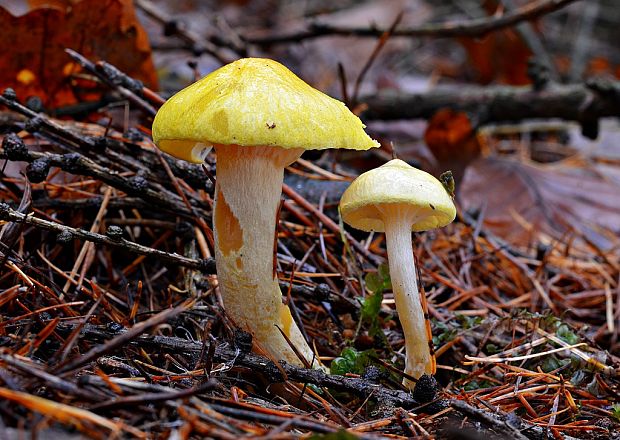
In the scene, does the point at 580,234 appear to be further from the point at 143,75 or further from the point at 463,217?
the point at 143,75

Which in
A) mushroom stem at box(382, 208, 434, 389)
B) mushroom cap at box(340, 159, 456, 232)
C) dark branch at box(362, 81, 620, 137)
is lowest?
mushroom stem at box(382, 208, 434, 389)

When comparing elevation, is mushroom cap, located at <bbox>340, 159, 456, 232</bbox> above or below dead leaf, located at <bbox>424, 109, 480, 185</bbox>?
below

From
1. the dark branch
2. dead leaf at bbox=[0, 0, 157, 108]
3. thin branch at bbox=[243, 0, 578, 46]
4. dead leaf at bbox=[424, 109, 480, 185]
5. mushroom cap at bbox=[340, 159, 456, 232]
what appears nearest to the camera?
mushroom cap at bbox=[340, 159, 456, 232]

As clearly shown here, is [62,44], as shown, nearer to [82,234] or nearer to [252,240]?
[82,234]

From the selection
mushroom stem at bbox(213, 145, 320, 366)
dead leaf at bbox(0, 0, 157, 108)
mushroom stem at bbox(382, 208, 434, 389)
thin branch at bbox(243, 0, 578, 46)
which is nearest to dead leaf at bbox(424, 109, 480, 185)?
thin branch at bbox(243, 0, 578, 46)

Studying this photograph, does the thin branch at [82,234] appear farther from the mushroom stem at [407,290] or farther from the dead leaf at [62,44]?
the dead leaf at [62,44]

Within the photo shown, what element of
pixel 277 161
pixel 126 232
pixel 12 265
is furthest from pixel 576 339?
pixel 12 265

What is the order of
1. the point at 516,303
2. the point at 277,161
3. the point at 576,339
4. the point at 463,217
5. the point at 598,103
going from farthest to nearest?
the point at 598,103 < the point at 463,217 < the point at 516,303 < the point at 576,339 < the point at 277,161

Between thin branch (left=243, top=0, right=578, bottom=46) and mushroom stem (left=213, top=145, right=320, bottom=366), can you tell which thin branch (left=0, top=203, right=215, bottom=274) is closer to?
mushroom stem (left=213, top=145, right=320, bottom=366)
